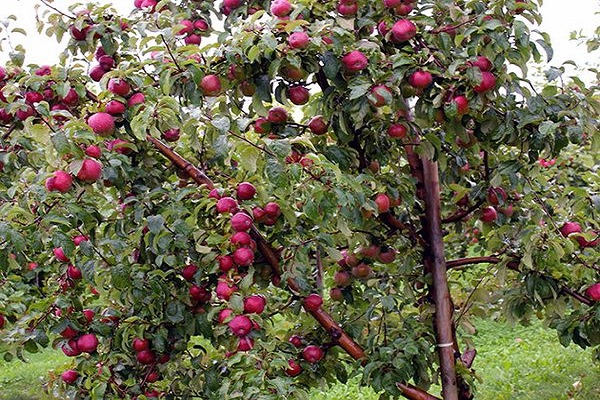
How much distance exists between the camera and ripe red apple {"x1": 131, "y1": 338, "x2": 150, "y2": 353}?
6.86 ft

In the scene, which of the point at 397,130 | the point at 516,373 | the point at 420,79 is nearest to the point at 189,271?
the point at 397,130

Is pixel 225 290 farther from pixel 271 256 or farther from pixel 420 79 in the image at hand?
pixel 420 79

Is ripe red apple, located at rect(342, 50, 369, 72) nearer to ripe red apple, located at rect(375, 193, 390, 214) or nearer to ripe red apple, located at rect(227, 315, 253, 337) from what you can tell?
ripe red apple, located at rect(375, 193, 390, 214)

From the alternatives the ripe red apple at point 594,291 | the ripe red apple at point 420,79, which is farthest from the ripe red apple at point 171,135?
the ripe red apple at point 594,291

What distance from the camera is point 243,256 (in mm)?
1868

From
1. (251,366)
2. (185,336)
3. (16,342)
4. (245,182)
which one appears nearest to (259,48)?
(245,182)

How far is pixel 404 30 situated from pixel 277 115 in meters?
0.43

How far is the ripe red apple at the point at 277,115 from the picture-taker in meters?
2.09

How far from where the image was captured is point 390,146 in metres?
2.18

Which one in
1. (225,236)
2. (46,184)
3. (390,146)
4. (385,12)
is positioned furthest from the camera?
(390,146)

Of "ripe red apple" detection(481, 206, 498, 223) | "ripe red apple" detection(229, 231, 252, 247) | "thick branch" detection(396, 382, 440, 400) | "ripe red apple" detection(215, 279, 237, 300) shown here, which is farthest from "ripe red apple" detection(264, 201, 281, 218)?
"ripe red apple" detection(481, 206, 498, 223)

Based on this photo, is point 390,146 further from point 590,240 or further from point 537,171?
point 590,240

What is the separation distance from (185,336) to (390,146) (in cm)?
84

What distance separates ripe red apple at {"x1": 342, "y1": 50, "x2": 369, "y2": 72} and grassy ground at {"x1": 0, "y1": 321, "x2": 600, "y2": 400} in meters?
2.30
